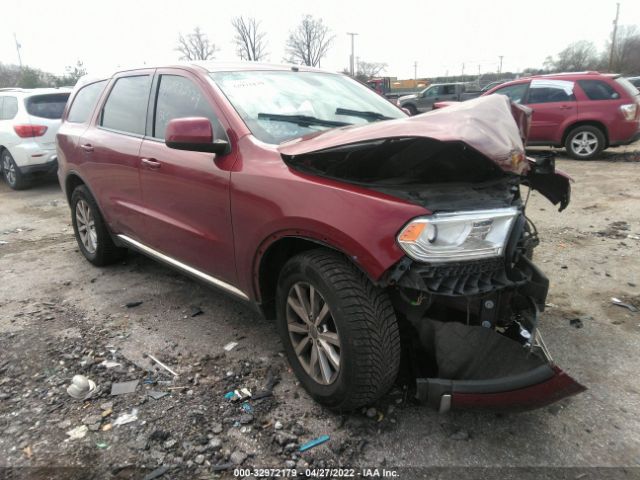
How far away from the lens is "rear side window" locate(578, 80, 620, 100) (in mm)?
9109

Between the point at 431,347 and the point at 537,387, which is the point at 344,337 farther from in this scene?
the point at 537,387

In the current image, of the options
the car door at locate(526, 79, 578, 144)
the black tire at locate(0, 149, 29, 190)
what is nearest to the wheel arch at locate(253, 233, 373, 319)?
the black tire at locate(0, 149, 29, 190)

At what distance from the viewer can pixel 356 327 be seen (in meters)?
2.11

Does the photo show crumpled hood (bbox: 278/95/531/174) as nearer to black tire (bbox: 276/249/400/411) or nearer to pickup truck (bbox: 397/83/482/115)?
black tire (bbox: 276/249/400/411)

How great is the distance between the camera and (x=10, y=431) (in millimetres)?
2393

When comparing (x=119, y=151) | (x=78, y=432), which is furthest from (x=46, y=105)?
(x=78, y=432)

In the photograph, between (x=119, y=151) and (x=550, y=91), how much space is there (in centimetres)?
909

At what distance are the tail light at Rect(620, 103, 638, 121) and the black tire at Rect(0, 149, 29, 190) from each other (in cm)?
1124

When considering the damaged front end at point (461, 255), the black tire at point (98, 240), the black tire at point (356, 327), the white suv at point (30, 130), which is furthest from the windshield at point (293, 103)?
the white suv at point (30, 130)

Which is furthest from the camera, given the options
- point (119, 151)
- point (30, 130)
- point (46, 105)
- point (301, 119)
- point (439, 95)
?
point (439, 95)

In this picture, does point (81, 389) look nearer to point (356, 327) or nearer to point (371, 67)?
point (356, 327)

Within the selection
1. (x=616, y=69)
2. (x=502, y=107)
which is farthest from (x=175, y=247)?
(x=616, y=69)

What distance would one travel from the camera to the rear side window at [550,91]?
377 inches

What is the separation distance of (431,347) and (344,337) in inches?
15.8
